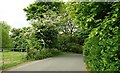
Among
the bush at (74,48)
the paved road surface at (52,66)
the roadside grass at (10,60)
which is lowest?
the paved road surface at (52,66)

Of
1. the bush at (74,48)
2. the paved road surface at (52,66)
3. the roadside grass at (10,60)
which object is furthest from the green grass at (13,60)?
the bush at (74,48)

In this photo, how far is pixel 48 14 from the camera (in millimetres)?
31516

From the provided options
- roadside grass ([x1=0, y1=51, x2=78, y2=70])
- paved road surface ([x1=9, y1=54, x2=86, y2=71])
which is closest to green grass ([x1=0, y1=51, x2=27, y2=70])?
roadside grass ([x1=0, y1=51, x2=78, y2=70])

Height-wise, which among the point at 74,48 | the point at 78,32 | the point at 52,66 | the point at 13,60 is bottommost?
the point at 52,66

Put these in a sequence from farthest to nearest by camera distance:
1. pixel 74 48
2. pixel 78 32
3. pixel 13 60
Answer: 1. pixel 74 48
2. pixel 13 60
3. pixel 78 32

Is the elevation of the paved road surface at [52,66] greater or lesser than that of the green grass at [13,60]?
lesser

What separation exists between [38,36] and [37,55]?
435 centimetres

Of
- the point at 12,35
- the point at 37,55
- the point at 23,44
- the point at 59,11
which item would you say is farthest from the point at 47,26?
the point at 12,35

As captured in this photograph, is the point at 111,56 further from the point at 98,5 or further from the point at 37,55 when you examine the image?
the point at 37,55

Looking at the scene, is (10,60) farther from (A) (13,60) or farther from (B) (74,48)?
(B) (74,48)

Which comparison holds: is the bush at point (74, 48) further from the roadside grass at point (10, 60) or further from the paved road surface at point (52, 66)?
Result: the paved road surface at point (52, 66)

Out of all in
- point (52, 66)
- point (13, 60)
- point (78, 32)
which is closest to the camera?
point (78, 32)

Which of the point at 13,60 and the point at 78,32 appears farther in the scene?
the point at 13,60

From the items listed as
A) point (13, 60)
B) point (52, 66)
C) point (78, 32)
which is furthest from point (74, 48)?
point (78, 32)
